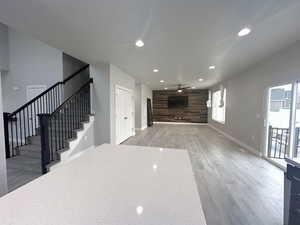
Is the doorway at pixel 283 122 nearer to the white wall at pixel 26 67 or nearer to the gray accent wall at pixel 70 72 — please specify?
the gray accent wall at pixel 70 72

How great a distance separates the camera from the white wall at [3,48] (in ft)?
18.4

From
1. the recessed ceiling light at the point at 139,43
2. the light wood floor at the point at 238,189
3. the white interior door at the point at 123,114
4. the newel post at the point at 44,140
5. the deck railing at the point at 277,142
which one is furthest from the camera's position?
the white interior door at the point at 123,114

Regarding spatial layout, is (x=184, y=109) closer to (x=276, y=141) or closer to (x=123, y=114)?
(x=123, y=114)

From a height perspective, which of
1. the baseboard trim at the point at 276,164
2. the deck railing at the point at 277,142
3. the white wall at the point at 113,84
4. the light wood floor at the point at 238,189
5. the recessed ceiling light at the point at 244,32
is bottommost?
the light wood floor at the point at 238,189

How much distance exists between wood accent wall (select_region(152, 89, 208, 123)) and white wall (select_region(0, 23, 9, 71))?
28.7 ft

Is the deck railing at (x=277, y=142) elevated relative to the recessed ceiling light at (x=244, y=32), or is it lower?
lower

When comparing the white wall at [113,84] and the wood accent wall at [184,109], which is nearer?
the white wall at [113,84]

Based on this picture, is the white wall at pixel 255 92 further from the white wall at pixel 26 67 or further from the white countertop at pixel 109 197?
the white wall at pixel 26 67

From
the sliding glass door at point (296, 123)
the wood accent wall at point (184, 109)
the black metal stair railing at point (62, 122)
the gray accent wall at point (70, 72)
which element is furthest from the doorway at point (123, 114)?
the wood accent wall at point (184, 109)

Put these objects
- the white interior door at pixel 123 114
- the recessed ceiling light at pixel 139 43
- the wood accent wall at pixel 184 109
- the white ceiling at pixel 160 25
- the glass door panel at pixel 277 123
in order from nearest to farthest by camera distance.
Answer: the white ceiling at pixel 160 25 → the recessed ceiling light at pixel 139 43 → the glass door panel at pixel 277 123 → the white interior door at pixel 123 114 → the wood accent wall at pixel 184 109

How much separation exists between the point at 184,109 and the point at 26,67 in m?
9.70

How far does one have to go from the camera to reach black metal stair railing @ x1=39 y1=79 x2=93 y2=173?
313cm

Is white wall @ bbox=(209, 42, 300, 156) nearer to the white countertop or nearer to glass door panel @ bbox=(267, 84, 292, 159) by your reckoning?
glass door panel @ bbox=(267, 84, 292, 159)

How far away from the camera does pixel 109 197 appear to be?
0.77 meters
